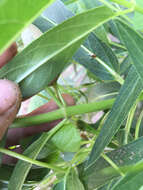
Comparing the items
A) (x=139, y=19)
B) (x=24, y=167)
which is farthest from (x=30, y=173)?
(x=139, y=19)

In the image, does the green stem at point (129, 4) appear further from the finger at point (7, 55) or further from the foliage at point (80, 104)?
the finger at point (7, 55)

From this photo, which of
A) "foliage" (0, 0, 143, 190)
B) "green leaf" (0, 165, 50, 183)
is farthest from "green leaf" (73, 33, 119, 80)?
"green leaf" (0, 165, 50, 183)

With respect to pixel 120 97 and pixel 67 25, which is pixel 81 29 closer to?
pixel 67 25

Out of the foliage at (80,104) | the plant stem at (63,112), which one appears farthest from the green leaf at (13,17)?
the plant stem at (63,112)

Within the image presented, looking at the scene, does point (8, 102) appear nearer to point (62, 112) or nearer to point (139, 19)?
point (62, 112)

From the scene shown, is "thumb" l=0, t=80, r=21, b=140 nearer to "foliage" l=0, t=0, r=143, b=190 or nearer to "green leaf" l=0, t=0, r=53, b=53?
"foliage" l=0, t=0, r=143, b=190

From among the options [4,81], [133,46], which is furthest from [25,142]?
[133,46]
